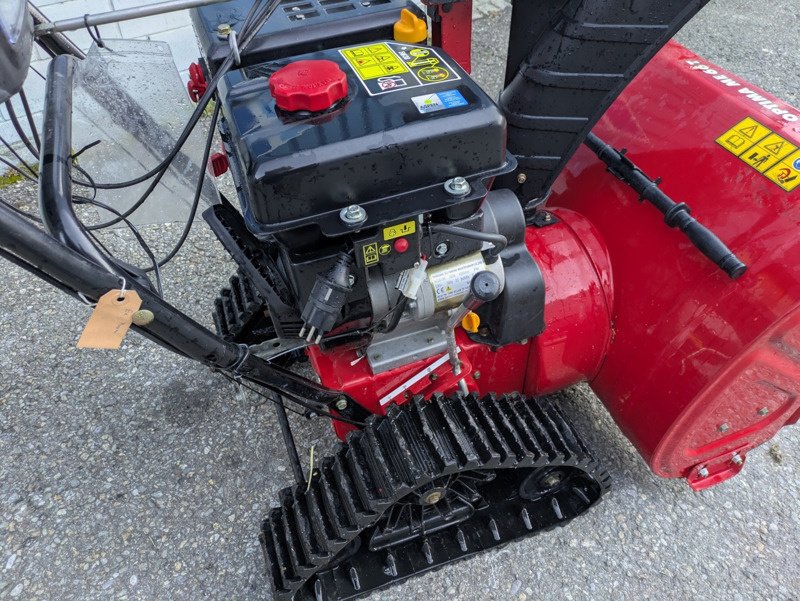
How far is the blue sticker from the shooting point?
3.73 feet

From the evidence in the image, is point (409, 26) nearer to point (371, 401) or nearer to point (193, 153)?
point (371, 401)

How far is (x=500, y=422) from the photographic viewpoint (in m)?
1.50

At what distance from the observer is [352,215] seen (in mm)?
1098

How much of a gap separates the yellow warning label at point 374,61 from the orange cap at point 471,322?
57cm

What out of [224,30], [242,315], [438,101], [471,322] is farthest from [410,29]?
[242,315]

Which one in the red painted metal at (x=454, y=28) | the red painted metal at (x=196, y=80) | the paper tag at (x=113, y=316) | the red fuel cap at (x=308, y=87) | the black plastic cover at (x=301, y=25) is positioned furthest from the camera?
the red painted metal at (x=196, y=80)

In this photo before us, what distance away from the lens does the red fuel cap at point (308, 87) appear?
1090mm

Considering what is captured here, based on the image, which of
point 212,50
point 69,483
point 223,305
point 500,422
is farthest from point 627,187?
point 69,483

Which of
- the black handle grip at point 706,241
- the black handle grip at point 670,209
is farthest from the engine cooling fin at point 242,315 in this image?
the black handle grip at point 706,241

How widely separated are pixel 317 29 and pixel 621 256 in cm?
91

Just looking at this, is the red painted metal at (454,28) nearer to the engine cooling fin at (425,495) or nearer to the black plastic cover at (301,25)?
the black plastic cover at (301,25)

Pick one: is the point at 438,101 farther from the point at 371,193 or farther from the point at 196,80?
the point at 196,80

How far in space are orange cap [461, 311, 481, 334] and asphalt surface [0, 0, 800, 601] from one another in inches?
24.8

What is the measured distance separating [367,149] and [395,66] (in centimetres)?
26
